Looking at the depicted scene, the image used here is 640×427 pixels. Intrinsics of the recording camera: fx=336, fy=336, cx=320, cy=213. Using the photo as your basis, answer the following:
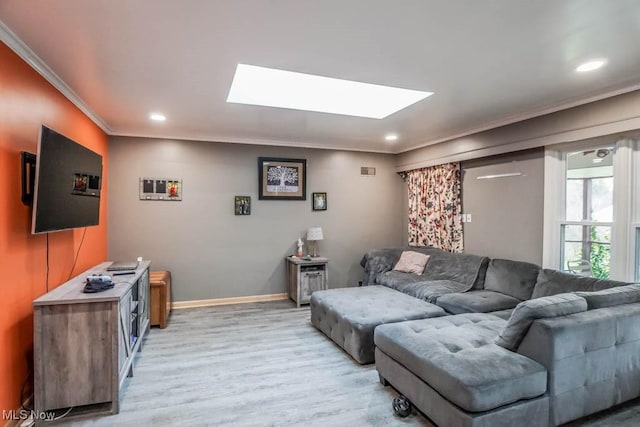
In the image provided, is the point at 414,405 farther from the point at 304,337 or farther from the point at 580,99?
the point at 580,99

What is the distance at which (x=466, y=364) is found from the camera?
2.01m

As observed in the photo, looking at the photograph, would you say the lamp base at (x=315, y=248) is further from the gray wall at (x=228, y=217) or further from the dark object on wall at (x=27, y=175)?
the dark object on wall at (x=27, y=175)

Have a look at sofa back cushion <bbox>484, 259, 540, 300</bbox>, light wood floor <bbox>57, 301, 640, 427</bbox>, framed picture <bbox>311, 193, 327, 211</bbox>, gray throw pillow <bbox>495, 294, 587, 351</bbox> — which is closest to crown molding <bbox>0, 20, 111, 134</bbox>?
light wood floor <bbox>57, 301, 640, 427</bbox>

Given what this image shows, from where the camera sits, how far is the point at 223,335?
382 centimetres

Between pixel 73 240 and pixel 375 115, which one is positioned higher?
pixel 375 115

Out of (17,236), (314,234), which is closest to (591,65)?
(314,234)

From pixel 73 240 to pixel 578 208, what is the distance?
5.04m

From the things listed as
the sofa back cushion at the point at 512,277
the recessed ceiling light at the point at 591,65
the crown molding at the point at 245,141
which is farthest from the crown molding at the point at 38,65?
the sofa back cushion at the point at 512,277

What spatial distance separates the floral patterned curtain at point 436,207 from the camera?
4.81 metres

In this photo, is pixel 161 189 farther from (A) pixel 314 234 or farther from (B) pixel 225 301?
(A) pixel 314 234

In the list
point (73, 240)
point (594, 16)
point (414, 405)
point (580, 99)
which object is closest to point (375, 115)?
point (580, 99)

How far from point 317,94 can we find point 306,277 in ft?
8.49

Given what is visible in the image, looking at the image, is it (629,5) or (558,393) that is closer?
(629,5)

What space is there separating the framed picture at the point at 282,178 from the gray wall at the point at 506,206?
2.44 metres
